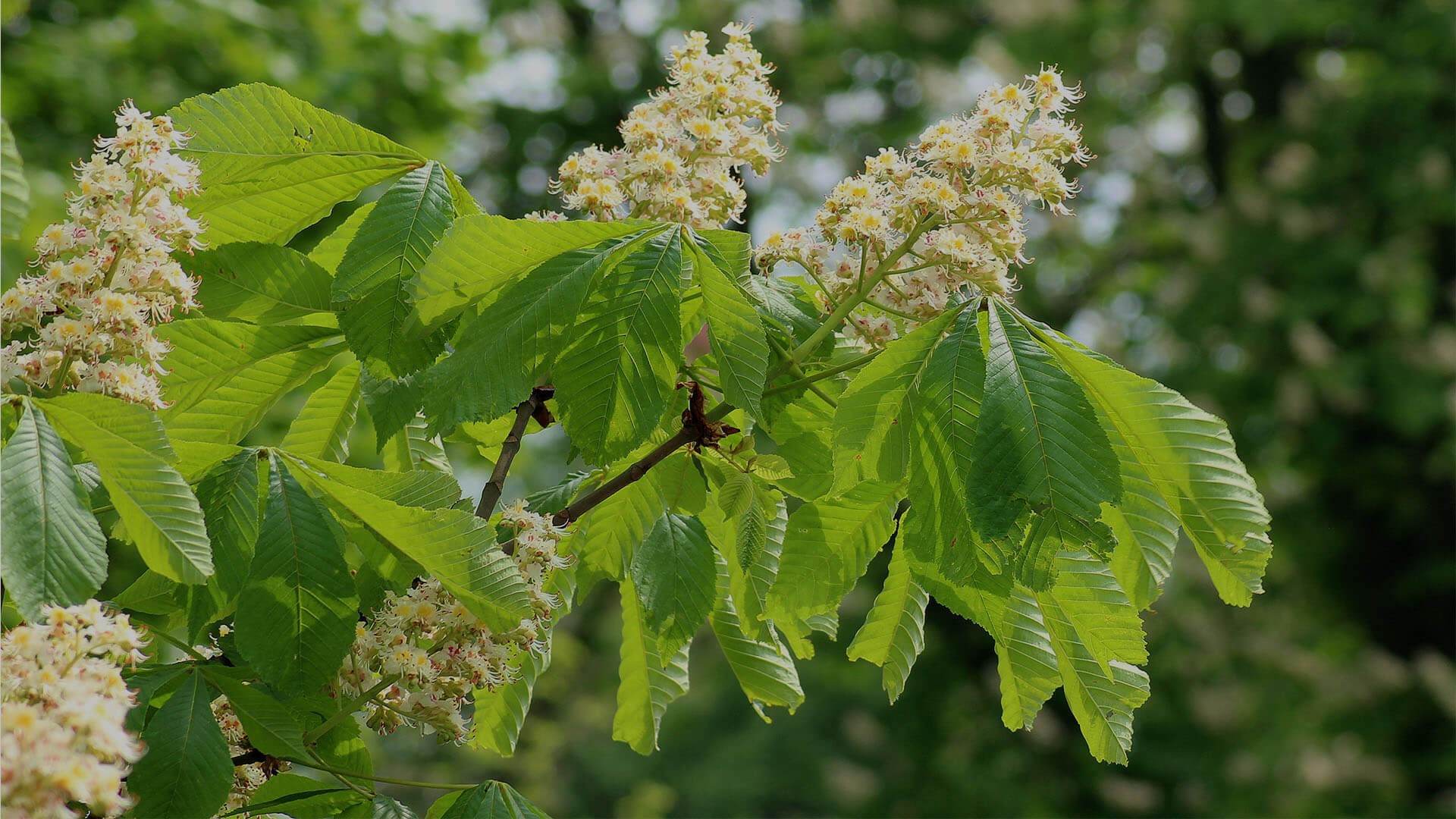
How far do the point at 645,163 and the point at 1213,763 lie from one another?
8.43 metres

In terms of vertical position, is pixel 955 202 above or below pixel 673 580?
above

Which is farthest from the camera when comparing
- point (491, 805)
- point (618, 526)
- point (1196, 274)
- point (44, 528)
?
point (1196, 274)

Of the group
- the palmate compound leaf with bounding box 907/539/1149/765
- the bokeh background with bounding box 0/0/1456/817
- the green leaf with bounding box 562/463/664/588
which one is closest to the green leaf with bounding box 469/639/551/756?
the green leaf with bounding box 562/463/664/588

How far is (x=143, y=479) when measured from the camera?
33.0 inches

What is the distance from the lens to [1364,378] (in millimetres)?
7848

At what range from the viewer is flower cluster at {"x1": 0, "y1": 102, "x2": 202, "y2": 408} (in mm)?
923

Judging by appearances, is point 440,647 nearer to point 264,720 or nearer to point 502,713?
point 264,720

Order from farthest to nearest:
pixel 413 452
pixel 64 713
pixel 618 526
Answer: pixel 413 452
pixel 618 526
pixel 64 713

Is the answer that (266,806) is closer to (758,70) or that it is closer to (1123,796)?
(758,70)

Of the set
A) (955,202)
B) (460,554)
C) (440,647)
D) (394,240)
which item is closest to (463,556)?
(460,554)

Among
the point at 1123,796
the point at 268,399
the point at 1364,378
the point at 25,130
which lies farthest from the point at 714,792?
the point at 268,399

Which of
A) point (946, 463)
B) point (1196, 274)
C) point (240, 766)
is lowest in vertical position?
point (240, 766)

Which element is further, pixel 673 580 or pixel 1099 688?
pixel 673 580

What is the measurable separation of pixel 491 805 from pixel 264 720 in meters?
0.20
